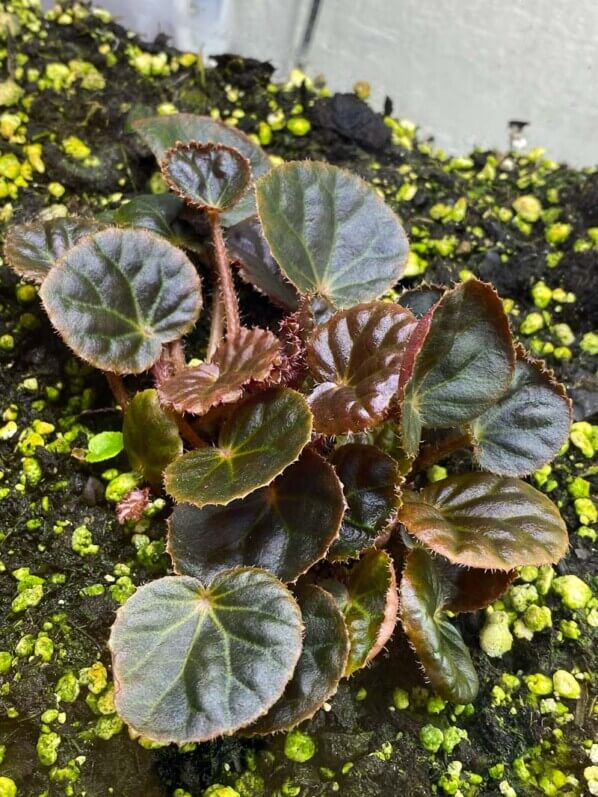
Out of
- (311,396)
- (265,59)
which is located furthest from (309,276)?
(265,59)

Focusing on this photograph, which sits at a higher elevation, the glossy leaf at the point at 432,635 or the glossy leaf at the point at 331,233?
the glossy leaf at the point at 331,233

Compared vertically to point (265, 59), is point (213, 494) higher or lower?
lower

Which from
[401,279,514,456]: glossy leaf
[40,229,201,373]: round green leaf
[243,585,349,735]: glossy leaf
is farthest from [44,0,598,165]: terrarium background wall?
[243,585,349,735]: glossy leaf

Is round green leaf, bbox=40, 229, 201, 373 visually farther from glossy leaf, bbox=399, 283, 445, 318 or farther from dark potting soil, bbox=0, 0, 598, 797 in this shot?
glossy leaf, bbox=399, 283, 445, 318

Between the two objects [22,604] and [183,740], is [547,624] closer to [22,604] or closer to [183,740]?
[183,740]

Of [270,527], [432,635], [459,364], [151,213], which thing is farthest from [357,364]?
[151,213]

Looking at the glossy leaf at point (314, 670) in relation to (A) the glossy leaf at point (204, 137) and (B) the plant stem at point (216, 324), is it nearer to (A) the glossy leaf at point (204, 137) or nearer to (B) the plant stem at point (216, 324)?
(B) the plant stem at point (216, 324)

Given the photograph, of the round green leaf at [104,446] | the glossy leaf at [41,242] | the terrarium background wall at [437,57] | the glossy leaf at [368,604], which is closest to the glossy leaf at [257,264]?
the glossy leaf at [41,242]
